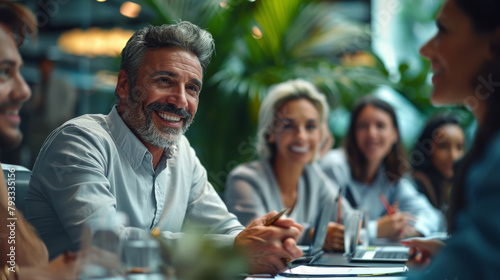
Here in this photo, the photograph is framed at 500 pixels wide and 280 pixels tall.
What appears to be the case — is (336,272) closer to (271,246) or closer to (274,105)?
(271,246)

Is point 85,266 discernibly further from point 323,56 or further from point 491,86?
point 323,56

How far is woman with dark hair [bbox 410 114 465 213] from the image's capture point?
2986mm

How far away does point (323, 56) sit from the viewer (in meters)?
3.56

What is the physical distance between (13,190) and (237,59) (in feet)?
5.28

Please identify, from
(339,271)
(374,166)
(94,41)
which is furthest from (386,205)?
(94,41)

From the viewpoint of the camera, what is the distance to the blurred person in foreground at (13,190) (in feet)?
3.53

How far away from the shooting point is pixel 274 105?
8.21 feet

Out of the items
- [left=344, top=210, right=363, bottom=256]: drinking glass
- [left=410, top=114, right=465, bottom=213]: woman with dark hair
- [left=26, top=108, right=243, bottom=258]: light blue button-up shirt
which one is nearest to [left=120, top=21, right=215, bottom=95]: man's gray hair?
[left=26, top=108, right=243, bottom=258]: light blue button-up shirt

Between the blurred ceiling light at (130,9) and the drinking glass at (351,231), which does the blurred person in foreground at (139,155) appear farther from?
the drinking glass at (351,231)

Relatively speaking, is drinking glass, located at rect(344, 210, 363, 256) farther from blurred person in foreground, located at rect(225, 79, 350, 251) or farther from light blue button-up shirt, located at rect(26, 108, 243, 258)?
light blue button-up shirt, located at rect(26, 108, 243, 258)

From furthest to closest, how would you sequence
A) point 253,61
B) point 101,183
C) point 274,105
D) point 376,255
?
point 253,61
point 274,105
point 376,255
point 101,183

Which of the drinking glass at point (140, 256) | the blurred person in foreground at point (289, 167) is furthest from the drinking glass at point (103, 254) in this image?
the blurred person in foreground at point (289, 167)

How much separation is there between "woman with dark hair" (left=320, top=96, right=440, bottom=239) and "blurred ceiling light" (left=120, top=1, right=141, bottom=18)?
1.68 metres

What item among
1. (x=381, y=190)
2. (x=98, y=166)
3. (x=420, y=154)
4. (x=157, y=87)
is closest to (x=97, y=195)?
(x=98, y=166)
